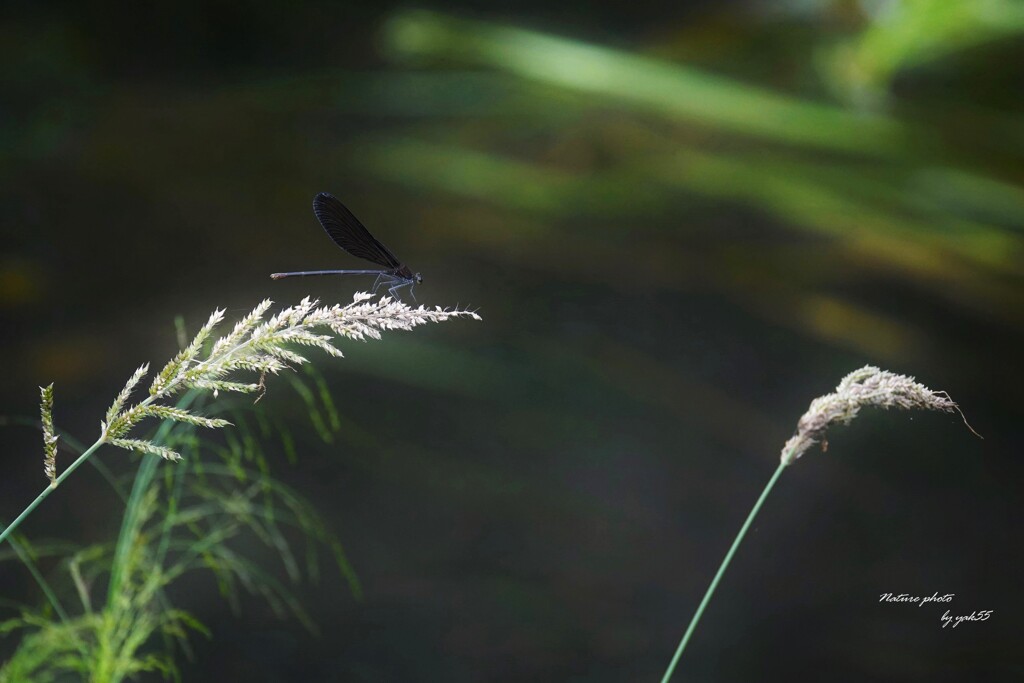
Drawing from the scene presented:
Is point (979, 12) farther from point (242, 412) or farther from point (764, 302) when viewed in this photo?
point (242, 412)

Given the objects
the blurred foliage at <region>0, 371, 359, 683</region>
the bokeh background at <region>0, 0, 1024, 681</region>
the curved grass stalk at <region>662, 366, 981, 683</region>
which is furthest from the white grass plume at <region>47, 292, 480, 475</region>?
the bokeh background at <region>0, 0, 1024, 681</region>

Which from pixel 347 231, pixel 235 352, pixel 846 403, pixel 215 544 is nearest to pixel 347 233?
pixel 347 231

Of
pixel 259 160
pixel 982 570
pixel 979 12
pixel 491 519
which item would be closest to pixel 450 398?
pixel 491 519

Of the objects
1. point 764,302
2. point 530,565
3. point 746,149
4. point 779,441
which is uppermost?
point 746,149

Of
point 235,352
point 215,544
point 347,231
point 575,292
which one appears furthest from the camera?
point 575,292

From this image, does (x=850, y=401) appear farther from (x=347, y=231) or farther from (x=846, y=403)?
(x=347, y=231)

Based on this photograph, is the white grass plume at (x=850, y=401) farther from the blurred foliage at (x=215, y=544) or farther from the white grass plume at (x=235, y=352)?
the blurred foliage at (x=215, y=544)

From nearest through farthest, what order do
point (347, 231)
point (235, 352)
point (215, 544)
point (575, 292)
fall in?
point (235, 352) < point (347, 231) < point (215, 544) < point (575, 292)
